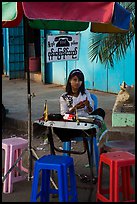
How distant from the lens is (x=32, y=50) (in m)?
5.61

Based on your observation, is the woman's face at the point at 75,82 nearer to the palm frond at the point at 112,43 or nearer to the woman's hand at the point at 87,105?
the woman's hand at the point at 87,105

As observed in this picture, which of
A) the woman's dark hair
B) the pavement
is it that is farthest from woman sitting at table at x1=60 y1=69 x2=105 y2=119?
Result: the pavement

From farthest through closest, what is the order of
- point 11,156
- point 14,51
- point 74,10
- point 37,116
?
point 14,51 → point 37,116 → point 11,156 → point 74,10

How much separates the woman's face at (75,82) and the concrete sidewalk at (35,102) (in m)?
1.73

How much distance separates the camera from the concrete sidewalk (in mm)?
7820

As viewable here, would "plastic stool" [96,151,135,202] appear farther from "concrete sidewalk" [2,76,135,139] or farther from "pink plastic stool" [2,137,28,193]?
"concrete sidewalk" [2,76,135,139]

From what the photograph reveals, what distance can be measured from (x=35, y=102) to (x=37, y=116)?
1513 mm

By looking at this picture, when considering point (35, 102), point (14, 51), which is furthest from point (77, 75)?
point (14, 51)

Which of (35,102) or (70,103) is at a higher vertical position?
(70,103)

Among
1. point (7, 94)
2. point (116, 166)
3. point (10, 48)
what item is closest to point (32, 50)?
point (116, 166)

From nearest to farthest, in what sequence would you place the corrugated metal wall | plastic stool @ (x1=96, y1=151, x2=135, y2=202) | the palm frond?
plastic stool @ (x1=96, y1=151, x2=135, y2=202), the palm frond, the corrugated metal wall

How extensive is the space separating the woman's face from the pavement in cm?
53

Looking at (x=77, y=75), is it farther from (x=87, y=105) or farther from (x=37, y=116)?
(x=37, y=116)

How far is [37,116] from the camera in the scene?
26.6 ft
